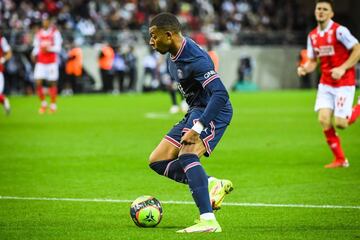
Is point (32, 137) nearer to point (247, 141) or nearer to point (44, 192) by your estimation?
point (247, 141)

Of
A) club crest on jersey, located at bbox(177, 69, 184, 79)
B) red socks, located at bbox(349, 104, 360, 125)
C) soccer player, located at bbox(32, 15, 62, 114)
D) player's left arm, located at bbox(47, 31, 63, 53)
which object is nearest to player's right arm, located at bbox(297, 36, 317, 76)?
red socks, located at bbox(349, 104, 360, 125)

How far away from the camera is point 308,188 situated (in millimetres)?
11383

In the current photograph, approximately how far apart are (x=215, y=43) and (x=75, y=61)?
24.7 ft

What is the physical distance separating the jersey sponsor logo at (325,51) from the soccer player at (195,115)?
16.7 feet

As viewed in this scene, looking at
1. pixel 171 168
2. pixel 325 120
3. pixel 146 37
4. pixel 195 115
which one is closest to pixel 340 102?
pixel 325 120

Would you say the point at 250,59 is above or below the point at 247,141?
below

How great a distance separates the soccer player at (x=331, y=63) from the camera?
13.0 meters

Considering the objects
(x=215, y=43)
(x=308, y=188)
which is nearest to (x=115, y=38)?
(x=215, y=43)

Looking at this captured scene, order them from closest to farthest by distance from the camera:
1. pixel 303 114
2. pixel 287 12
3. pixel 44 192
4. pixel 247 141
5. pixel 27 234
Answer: pixel 27 234
pixel 44 192
pixel 247 141
pixel 303 114
pixel 287 12

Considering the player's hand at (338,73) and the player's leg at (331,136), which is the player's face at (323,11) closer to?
the player's hand at (338,73)

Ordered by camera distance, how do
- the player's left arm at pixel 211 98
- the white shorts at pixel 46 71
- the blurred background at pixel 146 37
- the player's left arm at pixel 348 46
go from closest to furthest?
the player's left arm at pixel 211 98, the player's left arm at pixel 348 46, the white shorts at pixel 46 71, the blurred background at pixel 146 37

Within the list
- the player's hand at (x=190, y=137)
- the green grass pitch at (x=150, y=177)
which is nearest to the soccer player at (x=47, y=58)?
the green grass pitch at (x=150, y=177)

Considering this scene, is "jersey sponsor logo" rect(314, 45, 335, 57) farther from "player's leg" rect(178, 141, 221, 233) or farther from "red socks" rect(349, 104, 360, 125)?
"player's leg" rect(178, 141, 221, 233)

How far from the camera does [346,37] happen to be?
13.0 metres
